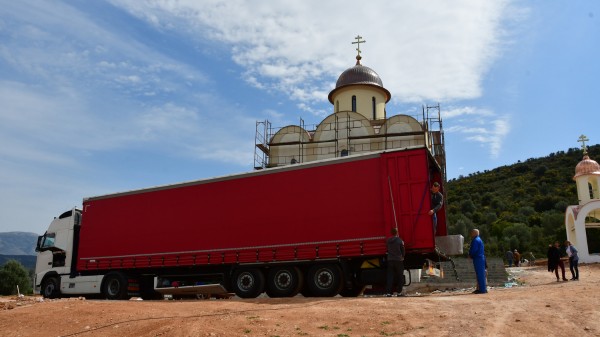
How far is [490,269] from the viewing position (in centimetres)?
2448

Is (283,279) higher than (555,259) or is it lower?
lower

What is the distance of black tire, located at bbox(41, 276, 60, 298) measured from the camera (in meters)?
18.5

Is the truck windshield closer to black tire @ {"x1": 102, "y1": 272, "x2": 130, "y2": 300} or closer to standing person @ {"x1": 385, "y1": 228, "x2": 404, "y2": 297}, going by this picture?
black tire @ {"x1": 102, "y1": 272, "x2": 130, "y2": 300}

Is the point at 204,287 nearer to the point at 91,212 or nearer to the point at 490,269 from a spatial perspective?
the point at 91,212

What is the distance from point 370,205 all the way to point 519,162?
9348cm

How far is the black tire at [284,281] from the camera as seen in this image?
14148 mm

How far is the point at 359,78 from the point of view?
115 ft

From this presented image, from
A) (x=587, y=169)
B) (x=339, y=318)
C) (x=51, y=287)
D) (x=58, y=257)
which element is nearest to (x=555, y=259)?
(x=339, y=318)

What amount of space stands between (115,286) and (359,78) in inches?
903

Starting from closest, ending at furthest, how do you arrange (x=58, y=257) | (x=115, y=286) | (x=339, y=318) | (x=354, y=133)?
(x=339, y=318), (x=115, y=286), (x=58, y=257), (x=354, y=133)

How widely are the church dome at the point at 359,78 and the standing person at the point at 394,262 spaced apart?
23.5m

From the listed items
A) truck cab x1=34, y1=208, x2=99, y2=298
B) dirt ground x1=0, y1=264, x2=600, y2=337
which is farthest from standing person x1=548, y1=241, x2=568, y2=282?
truck cab x1=34, y1=208, x2=99, y2=298

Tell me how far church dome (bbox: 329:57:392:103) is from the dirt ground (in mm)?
24549

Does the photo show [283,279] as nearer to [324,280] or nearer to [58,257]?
[324,280]
